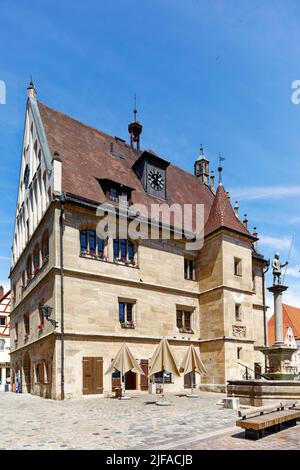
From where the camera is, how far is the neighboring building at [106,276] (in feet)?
70.8

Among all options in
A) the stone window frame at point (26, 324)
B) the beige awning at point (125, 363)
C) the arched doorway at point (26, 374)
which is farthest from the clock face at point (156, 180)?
the arched doorway at point (26, 374)

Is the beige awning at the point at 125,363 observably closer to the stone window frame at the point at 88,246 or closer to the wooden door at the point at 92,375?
the wooden door at the point at 92,375

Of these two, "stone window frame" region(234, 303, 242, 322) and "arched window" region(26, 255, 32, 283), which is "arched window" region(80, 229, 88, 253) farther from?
"stone window frame" region(234, 303, 242, 322)

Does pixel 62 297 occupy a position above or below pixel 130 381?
above

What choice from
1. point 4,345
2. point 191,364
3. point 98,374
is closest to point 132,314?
point 98,374

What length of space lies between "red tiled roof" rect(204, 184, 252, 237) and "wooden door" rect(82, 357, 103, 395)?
10938 millimetres

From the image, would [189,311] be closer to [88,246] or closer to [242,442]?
[88,246]

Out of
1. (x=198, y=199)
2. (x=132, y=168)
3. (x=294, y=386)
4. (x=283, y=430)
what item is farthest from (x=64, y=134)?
(x=283, y=430)

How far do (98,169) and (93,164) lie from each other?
431mm

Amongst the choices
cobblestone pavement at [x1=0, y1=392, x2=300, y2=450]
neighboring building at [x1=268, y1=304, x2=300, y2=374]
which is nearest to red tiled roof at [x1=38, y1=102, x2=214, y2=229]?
cobblestone pavement at [x1=0, y1=392, x2=300, y2=450]

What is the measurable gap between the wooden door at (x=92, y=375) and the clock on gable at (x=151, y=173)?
11.6 meters

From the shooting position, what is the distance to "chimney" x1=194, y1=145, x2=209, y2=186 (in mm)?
37219

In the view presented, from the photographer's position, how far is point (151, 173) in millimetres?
29062

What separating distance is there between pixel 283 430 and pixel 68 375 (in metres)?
12.2
